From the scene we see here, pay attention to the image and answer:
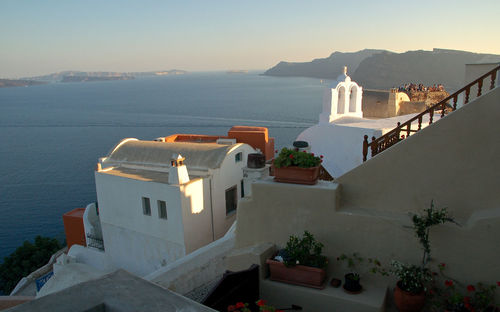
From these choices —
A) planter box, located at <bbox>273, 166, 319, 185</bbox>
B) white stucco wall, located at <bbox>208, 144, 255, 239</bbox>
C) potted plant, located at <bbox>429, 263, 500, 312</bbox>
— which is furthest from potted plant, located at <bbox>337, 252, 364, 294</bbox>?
white stucco wall, located at <bbox>208, 144, 255, 239</bbox>

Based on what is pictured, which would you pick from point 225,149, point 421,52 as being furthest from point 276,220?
point 421,52

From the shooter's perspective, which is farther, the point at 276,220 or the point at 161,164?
the point at 161,164

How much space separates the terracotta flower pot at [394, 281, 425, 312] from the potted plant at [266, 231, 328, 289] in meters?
1.14

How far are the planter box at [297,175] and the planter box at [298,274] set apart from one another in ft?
4.72

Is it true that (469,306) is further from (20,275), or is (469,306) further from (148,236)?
(20,275)

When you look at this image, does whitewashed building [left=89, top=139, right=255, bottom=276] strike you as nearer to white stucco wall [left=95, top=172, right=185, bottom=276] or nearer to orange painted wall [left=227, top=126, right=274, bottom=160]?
white stucco wall [left=95, top=172, right=185, bottom=276]

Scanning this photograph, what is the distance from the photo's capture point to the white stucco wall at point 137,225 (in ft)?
Result: 42.4

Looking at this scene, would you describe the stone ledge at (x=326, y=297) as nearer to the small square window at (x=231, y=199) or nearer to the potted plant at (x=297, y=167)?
the potted plant at (x=297, y=167)

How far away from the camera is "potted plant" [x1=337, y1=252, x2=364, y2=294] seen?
568cm

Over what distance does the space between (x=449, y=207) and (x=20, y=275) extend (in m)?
28.9

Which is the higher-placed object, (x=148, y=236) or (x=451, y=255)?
(x=451, y=255)

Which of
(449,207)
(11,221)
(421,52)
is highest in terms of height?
(421,52)

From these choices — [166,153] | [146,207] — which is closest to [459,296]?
[146,207]

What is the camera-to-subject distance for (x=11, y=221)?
119 feet
